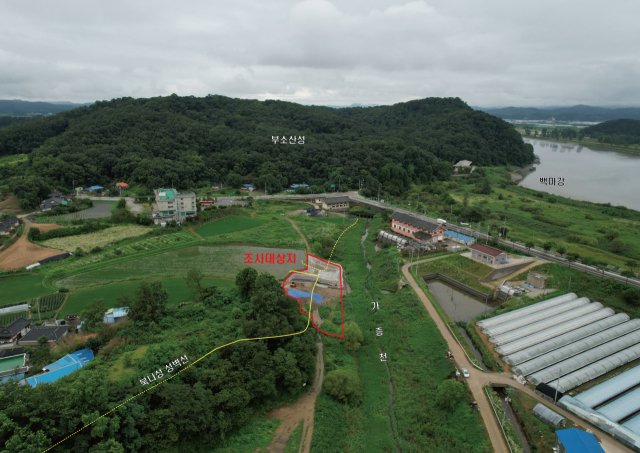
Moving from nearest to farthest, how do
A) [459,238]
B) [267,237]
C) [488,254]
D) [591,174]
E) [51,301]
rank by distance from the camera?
[51,301], [488,254], [459,238], [267,237], [591,174]

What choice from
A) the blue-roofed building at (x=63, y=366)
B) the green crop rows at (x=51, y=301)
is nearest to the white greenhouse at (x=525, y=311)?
the blue-roofed building at (x=63, y=366)

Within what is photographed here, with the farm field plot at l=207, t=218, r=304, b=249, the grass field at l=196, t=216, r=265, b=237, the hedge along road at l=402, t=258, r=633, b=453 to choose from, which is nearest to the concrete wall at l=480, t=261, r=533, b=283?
the hedge along road at l=402, t=258, r=633, b=453

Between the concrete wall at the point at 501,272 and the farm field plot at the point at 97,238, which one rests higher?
the farm field plot at the point at 97,238

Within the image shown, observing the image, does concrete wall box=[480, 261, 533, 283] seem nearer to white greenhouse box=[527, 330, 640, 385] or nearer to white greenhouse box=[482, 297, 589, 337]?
white greenhouse box=[482, 297, 589, 337]

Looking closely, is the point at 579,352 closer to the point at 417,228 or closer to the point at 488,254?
the point at 488,254

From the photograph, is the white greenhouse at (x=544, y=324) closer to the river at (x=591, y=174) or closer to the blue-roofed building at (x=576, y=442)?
the blue-roofed building at (x=576, y=442)

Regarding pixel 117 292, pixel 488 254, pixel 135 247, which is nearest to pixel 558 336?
pixel 488 254
